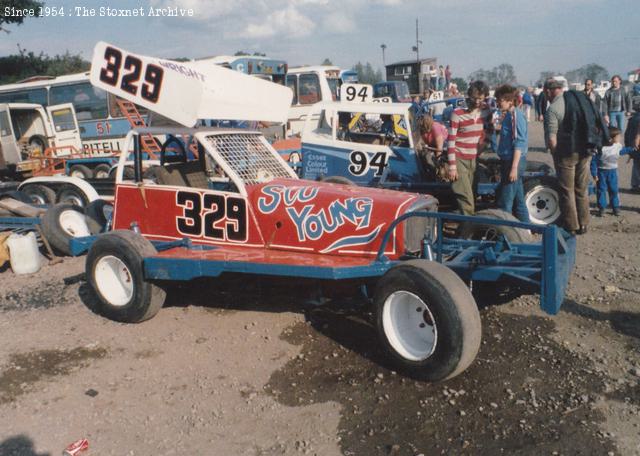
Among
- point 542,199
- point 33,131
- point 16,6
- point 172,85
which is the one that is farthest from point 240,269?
point 16,6

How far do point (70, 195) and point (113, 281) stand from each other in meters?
4.96

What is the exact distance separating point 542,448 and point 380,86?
23692 mm

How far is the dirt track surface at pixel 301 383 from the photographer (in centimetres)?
357

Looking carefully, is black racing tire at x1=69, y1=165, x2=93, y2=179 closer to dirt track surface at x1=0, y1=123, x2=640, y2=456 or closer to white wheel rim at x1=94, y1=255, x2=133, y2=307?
dirt track surface at x1=0, y1=123, x2=640, y2=456

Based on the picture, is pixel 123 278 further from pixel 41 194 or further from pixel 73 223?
pixel 41 194

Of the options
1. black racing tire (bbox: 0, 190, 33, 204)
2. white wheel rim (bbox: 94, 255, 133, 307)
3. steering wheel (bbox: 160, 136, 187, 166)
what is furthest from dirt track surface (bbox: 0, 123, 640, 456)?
black racing tire (bbox: 0, 190, 33, 204)

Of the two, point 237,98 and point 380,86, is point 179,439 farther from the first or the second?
point 380,86

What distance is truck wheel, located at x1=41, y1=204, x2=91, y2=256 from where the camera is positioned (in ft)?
26.2

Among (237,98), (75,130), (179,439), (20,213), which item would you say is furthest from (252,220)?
(75,130)

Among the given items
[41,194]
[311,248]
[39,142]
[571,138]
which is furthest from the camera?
[39,142]

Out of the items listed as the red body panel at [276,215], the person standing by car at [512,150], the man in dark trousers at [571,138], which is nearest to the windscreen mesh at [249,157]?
the red body panel at [276,215]

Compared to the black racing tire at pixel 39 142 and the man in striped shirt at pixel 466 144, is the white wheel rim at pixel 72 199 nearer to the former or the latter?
the man in striped shirt at pixel 466 144

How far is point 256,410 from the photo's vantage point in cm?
398

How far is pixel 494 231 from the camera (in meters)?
5.72
